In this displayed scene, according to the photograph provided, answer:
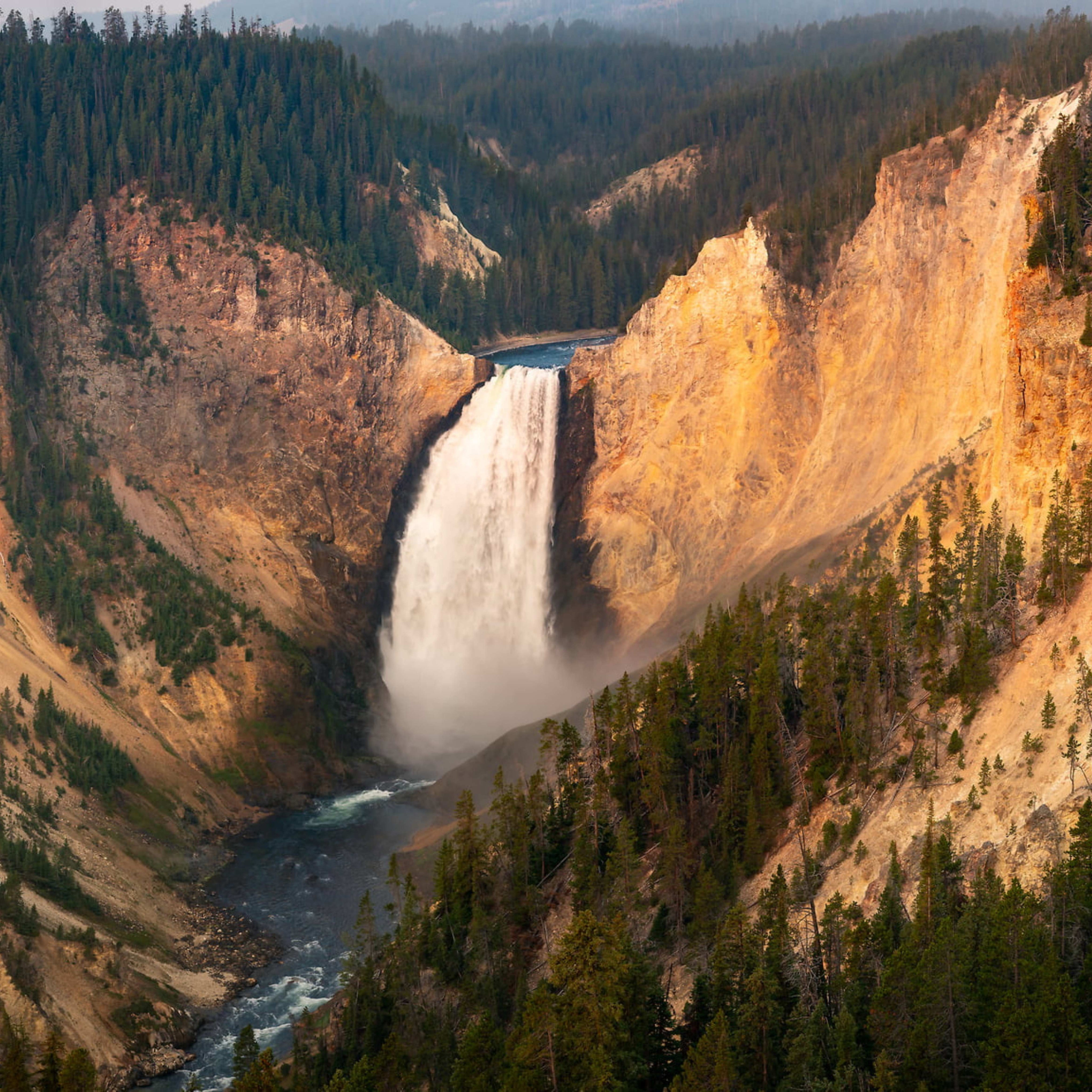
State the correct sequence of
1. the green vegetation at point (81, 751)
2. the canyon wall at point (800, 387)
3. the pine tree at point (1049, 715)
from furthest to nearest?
the green vegetation at point (81, 751) < the canyon wall at point (800, 387) < the pine tree at point (1049, 715)

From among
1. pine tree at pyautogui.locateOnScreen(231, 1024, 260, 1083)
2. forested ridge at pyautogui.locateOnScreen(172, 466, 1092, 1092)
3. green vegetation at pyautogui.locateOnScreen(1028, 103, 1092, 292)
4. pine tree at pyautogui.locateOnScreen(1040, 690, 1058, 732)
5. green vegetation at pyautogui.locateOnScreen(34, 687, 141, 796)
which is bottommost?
pine tree at pyautogui.locateOnScreen(231, 1024, 260, 1083)

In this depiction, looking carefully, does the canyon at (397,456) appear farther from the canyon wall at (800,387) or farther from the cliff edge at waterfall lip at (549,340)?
the cliff edge at waterfall lip at (549,340)

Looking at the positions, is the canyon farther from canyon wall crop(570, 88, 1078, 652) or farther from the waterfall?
the waterfall

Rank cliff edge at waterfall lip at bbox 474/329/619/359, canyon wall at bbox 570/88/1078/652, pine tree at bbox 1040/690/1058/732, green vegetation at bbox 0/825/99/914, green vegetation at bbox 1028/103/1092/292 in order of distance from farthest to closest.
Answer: cliff edge at waterfall lip at bbox 474/329/619/359
canyon wall at bbox 570/88/1078/652
green vegetation at bbox 0/825/99/914
green vegetation at bbox 1028/103/1092/292
pine tree at bbox 1040/690/1058/732

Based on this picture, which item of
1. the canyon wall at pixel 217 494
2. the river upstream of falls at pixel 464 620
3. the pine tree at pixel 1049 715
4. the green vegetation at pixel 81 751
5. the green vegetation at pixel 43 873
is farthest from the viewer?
the river upstream of falls at pixel 464 620

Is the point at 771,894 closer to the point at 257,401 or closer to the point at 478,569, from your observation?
the point at 478,569

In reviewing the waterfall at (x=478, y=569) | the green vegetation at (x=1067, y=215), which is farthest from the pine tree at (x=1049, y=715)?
the waterfall at (x=478, y=569)

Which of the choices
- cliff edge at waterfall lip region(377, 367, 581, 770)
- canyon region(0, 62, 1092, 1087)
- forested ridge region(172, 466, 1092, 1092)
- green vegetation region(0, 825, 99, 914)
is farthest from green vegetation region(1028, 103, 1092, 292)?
green vegetation region(0, 825, 99, 914)

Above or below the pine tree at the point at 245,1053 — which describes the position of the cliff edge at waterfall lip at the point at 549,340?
above
